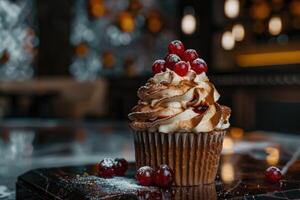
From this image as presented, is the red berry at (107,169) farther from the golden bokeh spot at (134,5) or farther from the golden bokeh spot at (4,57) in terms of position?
the golden bokeh spot at (4,57)

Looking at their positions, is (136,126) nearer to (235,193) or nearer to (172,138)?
(172,138)

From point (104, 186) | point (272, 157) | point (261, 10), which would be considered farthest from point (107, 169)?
point (261, 10)

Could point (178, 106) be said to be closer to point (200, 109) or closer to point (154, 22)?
point (200, 109)

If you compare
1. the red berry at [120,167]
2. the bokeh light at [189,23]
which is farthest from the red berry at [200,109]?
the bokeh light at [189,23]

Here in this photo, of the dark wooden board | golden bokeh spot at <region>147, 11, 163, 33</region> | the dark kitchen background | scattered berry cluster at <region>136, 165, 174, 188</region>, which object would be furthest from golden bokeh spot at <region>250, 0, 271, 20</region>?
scattered berry cluster at <region>136, 165, 174, 188</region>

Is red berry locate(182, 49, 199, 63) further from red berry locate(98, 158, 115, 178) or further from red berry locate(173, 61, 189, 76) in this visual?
red berry locate(98, 158, 115, 178)

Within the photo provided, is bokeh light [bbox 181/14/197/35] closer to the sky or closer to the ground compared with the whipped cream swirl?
closer to the sky

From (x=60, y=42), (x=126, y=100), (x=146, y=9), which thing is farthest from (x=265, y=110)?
(x=60, y=42)
